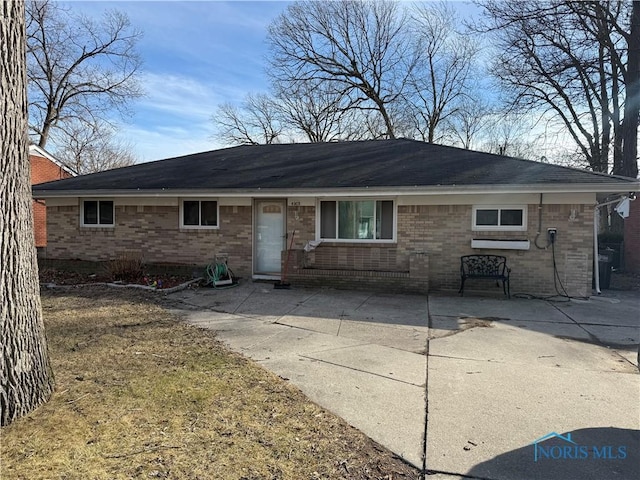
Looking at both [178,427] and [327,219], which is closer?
[178,427]

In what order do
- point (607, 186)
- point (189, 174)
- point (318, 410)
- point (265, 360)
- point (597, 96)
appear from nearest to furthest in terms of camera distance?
point (318, 410) → point (265, 360) → point (607, 186) → point (189, 174) → point (597, 96)

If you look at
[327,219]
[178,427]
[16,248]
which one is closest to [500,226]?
[327,219]

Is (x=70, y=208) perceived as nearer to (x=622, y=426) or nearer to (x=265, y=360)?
(x=265, y=360)

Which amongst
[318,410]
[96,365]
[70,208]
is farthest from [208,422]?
[70,208]

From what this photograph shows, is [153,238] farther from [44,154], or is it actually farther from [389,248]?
[44,154]

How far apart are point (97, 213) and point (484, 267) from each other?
37.2 feet

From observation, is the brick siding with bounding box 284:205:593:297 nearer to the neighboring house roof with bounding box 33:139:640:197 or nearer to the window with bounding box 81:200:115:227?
the neighboring house roof with bounding box 33:139:640:197

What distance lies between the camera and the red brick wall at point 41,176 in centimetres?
2039

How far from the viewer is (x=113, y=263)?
1119 centimetres

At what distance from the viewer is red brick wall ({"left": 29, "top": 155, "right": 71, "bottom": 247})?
2039 centimetres

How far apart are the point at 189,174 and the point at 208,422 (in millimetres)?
10296

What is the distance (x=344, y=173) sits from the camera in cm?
1112

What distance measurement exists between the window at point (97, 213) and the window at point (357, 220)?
6670 millimetres

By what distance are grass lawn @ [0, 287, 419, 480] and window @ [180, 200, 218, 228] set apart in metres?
6.75
